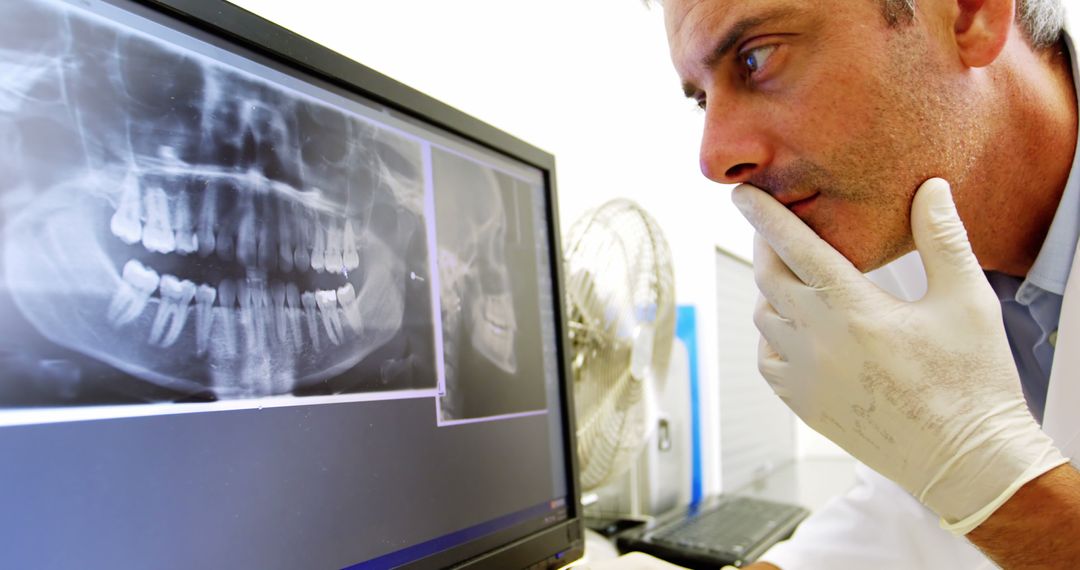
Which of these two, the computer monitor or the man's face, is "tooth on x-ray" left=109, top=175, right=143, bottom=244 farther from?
the man's face

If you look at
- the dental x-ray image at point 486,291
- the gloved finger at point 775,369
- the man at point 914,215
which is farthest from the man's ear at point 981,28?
the dental x-ray image at point 486,291

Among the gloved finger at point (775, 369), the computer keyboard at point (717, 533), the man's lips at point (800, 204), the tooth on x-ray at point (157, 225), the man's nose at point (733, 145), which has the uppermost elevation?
the man's nose at point (733, 145)

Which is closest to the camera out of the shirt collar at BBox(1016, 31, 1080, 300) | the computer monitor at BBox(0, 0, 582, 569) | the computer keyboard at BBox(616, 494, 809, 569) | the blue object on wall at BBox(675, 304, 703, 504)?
the computer monitor at BBox(0, 0, 582, 569)

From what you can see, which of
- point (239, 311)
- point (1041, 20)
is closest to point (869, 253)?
point (1041, 20)

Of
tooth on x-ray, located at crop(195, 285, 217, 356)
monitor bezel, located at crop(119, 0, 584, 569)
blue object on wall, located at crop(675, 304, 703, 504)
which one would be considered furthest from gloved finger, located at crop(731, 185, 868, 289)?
blue object on wall, located at crop(675, 304, 703, 504)

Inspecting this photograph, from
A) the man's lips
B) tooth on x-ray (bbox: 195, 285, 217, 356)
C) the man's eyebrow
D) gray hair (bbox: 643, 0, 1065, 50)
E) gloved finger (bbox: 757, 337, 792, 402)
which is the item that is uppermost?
gray hair (bbox: 643, 0, 1065, 50)

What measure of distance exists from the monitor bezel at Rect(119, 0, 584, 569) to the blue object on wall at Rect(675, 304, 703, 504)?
0.73 m

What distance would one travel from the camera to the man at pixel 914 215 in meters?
0.57

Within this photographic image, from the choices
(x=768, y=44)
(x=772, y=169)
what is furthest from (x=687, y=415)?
(x=768, y=44)

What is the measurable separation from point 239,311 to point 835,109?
0.60 metres

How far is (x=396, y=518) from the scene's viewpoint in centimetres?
50

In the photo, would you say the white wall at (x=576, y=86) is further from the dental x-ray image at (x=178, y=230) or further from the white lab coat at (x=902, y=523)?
the white lab coat at (x=902, y=523)

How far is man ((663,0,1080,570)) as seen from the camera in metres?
0.57

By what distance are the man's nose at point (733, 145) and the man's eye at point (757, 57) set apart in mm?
50
